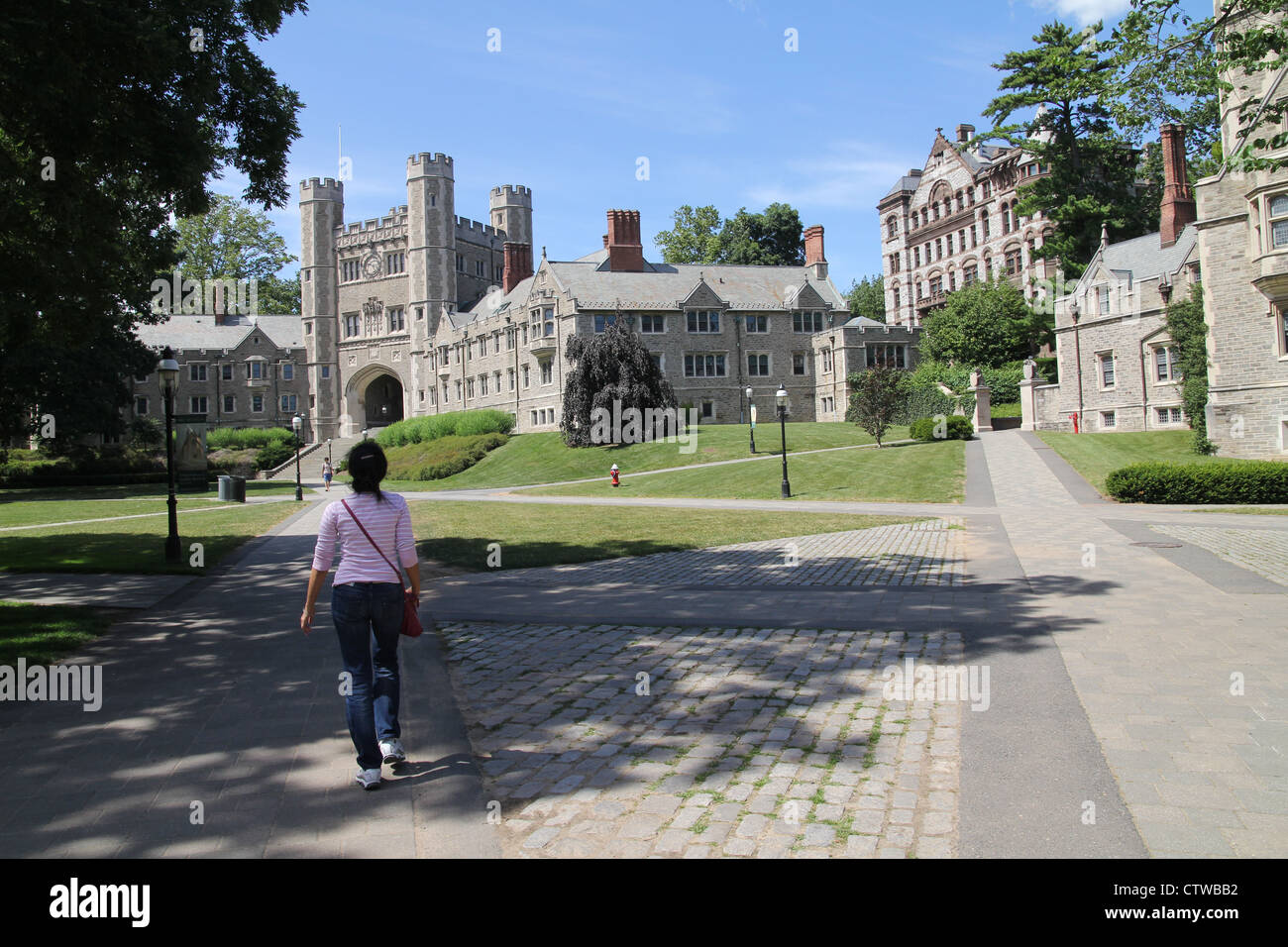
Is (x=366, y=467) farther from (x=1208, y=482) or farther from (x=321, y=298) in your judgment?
(x=321, y=298)

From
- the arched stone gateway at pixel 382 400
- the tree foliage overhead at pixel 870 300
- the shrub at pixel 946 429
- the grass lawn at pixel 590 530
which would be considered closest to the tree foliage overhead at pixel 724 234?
the tree foliage overhead at pixel 870 300

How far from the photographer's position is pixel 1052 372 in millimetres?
52688

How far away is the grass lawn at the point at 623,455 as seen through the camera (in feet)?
139

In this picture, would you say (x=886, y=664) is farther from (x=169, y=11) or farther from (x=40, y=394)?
(x=40, y=394)

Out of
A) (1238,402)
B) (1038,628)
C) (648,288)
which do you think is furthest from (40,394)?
(1238,402)

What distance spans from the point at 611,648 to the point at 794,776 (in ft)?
11.6

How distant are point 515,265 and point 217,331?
33.1 m

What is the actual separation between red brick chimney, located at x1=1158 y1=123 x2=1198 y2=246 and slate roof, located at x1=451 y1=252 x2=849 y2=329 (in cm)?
2314

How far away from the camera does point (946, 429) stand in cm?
3972

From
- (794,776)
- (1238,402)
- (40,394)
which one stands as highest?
(40,394)

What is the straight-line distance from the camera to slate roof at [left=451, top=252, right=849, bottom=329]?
2274 inches

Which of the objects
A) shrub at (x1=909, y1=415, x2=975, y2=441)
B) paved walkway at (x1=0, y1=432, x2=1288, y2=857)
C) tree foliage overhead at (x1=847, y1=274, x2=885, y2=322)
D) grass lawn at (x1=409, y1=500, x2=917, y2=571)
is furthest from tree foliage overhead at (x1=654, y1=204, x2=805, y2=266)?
paved walkway at (x1=0, y1=432, x2=1288, y2=857)

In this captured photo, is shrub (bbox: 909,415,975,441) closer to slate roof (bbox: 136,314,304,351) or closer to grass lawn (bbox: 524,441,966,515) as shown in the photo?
grass lawn (bbox: 524,441,966,515)

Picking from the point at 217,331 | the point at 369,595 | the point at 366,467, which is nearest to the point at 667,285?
the point at 217,331
